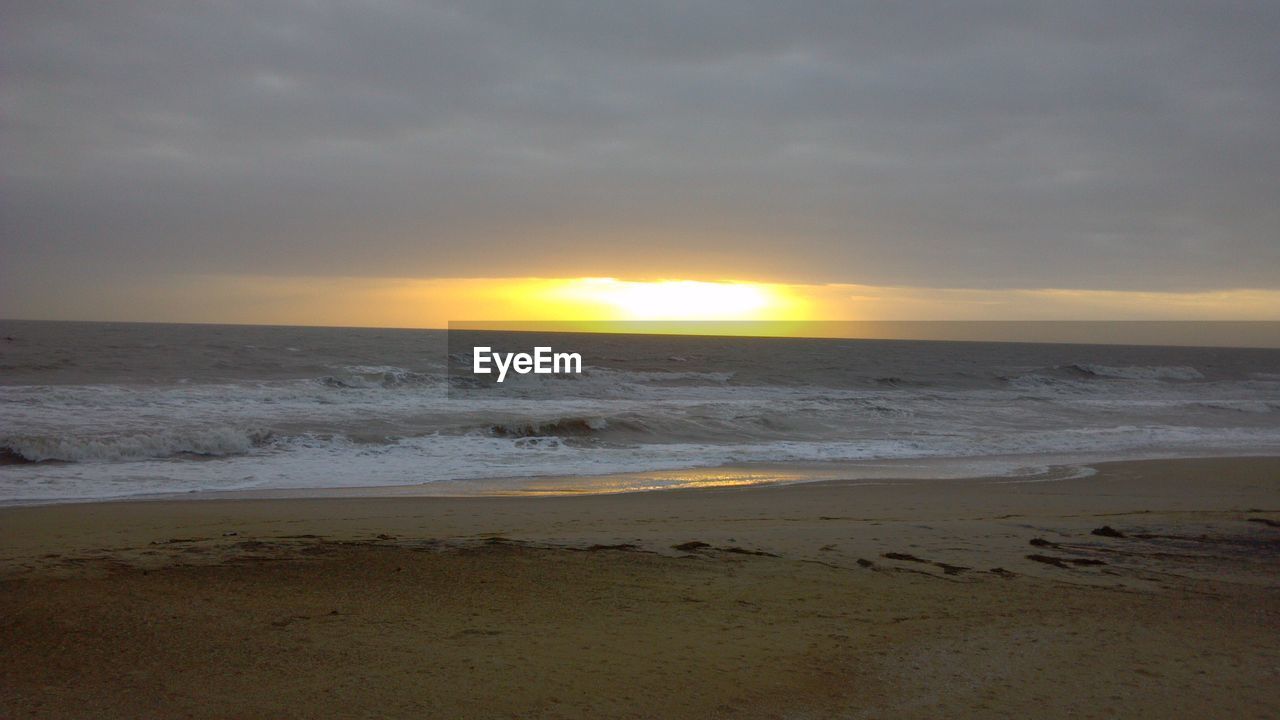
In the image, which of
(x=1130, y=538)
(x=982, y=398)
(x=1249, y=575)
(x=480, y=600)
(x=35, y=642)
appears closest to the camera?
(x=35, y=642)

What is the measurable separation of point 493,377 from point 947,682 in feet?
113

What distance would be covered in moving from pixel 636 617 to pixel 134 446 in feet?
46.7

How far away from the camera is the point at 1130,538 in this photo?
8.61m

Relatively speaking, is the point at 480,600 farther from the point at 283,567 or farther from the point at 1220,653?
the point at 1220,653

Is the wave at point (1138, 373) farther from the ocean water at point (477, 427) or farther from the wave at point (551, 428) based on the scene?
the wave at point (551, 428)

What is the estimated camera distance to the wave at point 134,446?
49.7 ft

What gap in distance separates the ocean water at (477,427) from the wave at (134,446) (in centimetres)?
4

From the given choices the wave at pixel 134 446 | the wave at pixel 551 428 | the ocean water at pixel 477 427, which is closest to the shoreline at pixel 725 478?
the ocean water at pixel 477 427

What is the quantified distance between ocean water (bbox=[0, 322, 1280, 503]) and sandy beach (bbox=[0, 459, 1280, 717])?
5.31 meters

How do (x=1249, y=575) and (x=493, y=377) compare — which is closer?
(x=1249, y=575)

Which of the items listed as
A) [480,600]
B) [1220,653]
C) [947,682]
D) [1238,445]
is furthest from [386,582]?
[1238,445]

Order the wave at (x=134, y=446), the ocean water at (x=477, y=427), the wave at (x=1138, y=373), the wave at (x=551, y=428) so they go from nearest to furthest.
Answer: the ocean water at (x=477, y=427) < the wave at (x=134, y=446) < the wave at (x=551, y=428) < the wave at (x=1138, y=373)

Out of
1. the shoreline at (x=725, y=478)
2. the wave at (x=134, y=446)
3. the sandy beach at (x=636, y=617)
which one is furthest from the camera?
the wave at (x=134, y=446)

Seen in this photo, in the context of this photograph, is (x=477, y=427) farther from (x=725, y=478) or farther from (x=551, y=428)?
(x=725, y=478)
